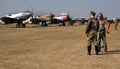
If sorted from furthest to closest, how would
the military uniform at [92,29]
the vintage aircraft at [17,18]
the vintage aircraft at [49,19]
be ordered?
the vintage aircraft at [49,19], the vintage aircraft at [17,18], the military uniform at [92,29]

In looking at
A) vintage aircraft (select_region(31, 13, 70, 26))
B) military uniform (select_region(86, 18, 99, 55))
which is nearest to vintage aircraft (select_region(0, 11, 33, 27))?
vintage aircraft (select_region(31, 13, 70, 26))

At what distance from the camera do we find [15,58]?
12.0 metres

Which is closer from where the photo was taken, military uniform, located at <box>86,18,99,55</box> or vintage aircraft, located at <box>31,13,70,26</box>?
military uniform, located at <box>86,18,99,55</box>

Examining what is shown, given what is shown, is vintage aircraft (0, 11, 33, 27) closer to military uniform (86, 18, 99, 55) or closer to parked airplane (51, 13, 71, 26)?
parked airplane (51, 13, 71, 26)

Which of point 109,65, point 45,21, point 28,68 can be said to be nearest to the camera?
point 28,68

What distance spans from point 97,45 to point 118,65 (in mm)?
3018

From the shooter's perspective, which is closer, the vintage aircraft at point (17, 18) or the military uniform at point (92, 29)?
the military uniform at point (92, 29)

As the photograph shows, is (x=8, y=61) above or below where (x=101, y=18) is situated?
below

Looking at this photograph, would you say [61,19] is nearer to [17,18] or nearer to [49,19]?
[49,19]

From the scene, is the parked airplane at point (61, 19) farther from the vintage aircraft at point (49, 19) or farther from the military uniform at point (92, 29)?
the military uniform at point (92, 29)

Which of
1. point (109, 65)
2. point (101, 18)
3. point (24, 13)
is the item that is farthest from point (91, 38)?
point (24, 13)

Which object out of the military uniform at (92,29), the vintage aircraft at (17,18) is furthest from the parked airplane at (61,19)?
the military uniform at (92,29)

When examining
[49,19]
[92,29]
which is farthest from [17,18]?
[92,29]

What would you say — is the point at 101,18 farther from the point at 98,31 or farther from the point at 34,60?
the point at 34,60
